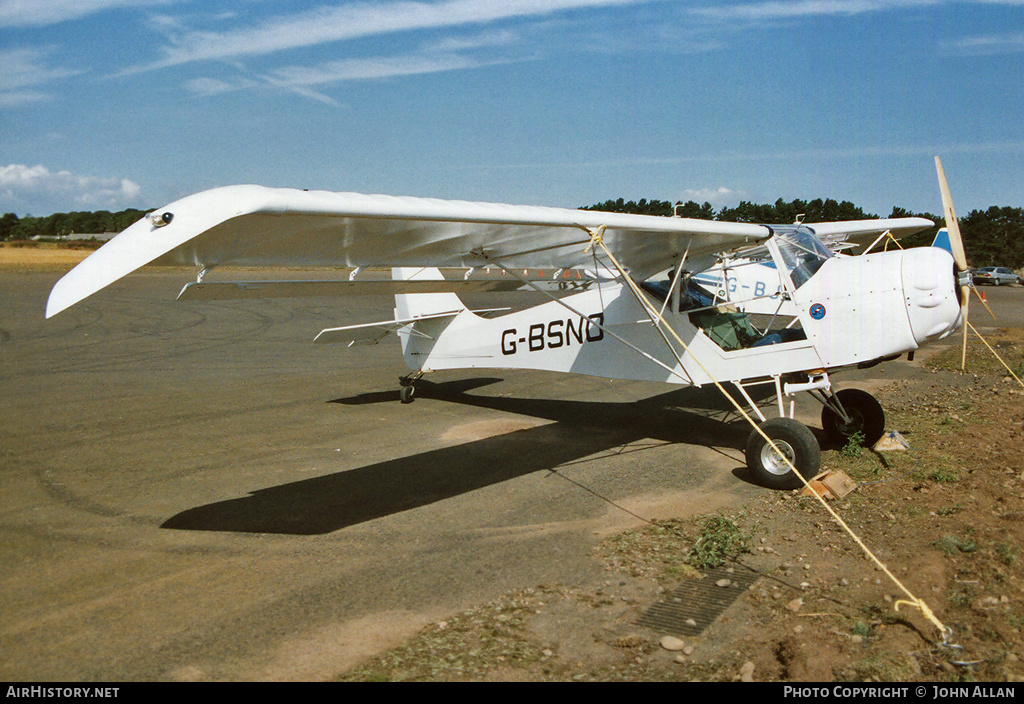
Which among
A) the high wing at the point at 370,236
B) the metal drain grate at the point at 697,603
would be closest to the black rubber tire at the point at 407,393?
the high wing at the point at 370,236

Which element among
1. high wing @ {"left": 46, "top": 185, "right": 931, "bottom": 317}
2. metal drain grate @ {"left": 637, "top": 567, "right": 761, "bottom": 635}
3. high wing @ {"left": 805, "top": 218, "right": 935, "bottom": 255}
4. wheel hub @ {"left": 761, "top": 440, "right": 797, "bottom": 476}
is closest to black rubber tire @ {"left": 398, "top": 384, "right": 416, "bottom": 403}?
high wing @ {"left": 46, "top": 185, "right": 931, "bottom": 317}

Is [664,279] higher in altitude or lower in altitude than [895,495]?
higher

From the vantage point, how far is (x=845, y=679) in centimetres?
367

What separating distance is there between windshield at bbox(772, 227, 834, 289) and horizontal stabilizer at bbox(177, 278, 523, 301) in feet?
10.4

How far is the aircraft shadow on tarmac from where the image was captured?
668cm

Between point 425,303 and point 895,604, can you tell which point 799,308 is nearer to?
point 895,604

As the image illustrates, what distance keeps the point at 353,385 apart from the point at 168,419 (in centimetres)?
350

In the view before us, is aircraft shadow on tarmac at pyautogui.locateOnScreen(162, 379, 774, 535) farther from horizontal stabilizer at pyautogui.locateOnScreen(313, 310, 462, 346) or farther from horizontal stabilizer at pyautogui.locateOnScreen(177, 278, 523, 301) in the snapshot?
horizontal stabilizer at pyautogui.locateOnScreen(177, 278, 523, 301)

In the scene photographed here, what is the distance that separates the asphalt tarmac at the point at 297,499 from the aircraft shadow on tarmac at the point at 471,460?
36 millimetres

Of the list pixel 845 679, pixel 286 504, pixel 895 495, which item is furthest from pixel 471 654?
pixel 895 495

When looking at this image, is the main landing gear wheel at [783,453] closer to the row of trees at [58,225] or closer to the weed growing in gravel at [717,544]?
the weed growing in gravel at [717,544]

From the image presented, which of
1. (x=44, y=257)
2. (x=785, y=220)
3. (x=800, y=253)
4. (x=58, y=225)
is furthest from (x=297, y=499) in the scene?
(x=58, y=225)

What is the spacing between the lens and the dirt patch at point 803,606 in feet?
12.7

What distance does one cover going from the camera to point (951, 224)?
7590mm
